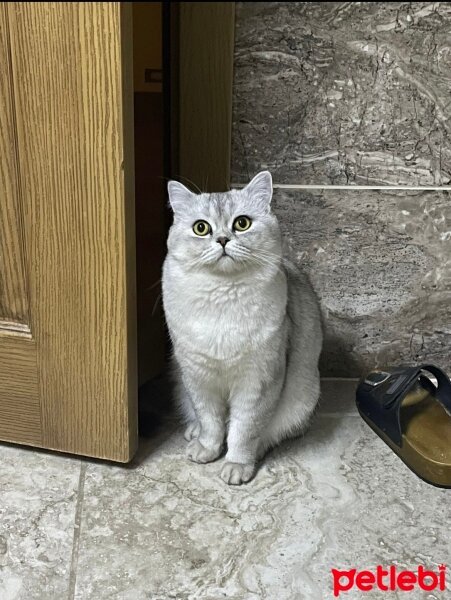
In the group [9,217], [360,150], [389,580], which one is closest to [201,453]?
[389,580]

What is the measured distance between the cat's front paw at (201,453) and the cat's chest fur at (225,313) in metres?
0.21

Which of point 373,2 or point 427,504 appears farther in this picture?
point 373,2

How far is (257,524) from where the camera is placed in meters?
1.06

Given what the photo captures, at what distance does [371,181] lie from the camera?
1358 millimetres

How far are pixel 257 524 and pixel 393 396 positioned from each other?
0.38m

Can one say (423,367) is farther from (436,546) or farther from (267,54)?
(267,54)

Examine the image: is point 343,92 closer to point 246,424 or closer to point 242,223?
point 242,223

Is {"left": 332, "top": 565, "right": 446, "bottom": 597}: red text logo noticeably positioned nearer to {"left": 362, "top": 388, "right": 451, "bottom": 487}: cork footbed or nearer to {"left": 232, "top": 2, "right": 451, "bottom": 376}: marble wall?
{"left": 362, "top": 388, "right": 451, "bottom": 487}: cork footbed

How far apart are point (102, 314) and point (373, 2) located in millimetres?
763

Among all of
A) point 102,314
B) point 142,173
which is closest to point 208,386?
point 102,314

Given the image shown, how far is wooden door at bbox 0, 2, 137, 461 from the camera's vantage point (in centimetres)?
95

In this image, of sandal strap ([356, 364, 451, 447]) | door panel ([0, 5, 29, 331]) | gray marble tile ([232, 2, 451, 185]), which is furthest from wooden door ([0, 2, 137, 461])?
sandal strap ([356, 364, 451, 447])

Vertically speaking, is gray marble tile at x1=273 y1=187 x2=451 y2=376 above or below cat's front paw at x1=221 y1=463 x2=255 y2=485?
above

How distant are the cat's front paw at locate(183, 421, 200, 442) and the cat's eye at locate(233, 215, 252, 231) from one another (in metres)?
0.41
